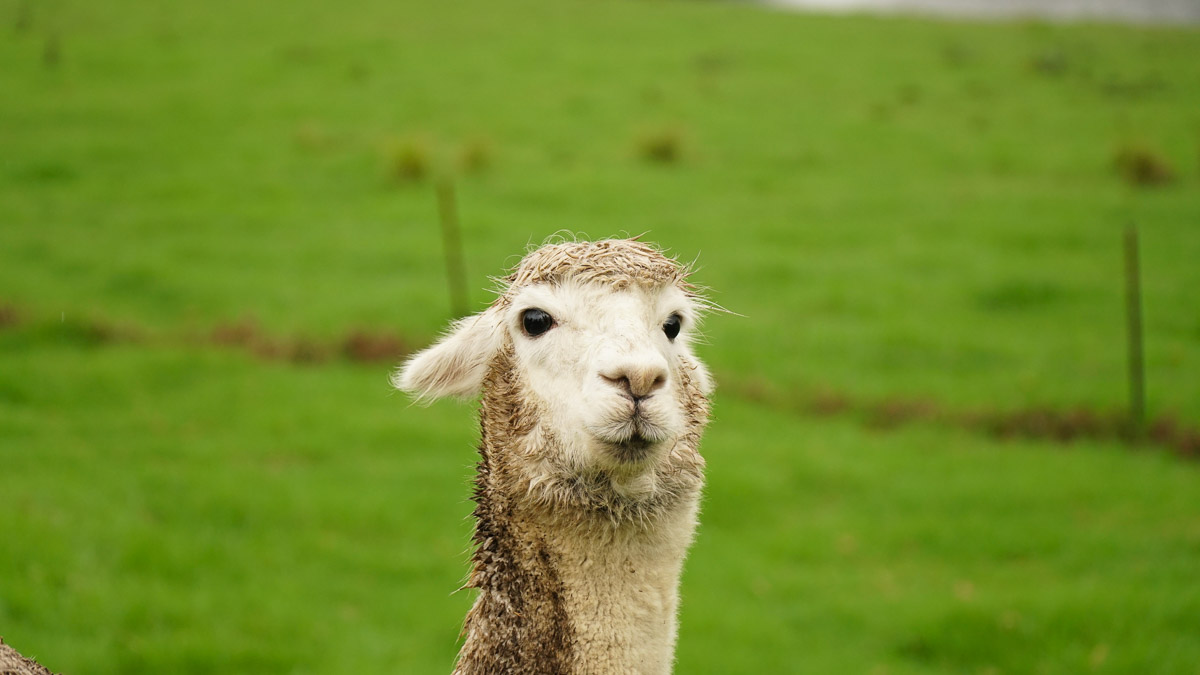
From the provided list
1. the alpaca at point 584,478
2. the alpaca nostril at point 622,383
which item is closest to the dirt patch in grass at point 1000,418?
the alpaca at point 584,478

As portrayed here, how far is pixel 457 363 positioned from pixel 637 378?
107 centimetres

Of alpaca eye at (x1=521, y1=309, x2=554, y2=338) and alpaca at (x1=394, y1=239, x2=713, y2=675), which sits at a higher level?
alpaca eye at (x1=521, y1=309, x2=554, y2=338)

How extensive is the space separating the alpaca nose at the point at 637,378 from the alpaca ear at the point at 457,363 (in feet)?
2.67

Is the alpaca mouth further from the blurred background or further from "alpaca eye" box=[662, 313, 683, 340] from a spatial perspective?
the blurred background

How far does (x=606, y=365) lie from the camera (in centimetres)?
289

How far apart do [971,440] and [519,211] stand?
984 centimetres

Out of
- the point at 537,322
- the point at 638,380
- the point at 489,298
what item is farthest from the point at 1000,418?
the point at 638,380

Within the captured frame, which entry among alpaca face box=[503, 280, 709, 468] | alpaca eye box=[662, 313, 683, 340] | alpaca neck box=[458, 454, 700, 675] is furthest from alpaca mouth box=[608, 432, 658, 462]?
alpaca eye box=[662, 313, 683, 340]

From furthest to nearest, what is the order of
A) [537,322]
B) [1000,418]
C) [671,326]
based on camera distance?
1. [1000,418]
2. [671,326]
3. [537,322]

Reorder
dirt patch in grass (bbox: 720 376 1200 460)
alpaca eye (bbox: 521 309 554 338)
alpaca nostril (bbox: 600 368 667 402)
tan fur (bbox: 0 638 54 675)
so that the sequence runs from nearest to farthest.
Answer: alpaca nostril (bbox: 600 368 667 402) → tan fur (bbox: 0 638 54 675) → alpaca eye (bbox: 521 309 554 338) → dirt patch in grass (bbox: 720 376 1200 460)

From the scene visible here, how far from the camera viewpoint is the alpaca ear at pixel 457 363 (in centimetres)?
361

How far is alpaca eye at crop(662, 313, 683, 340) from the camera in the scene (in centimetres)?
335

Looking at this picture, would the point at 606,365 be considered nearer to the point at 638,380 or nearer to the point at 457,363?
the point at 638,380

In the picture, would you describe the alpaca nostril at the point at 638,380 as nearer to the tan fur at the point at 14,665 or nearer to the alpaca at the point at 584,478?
the alpaca at the point at 584,478
